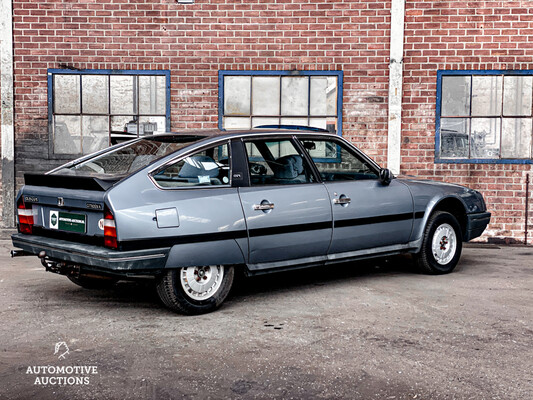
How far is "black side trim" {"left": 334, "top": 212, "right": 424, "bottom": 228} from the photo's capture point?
5.76 metres

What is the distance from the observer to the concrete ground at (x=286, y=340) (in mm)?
3498

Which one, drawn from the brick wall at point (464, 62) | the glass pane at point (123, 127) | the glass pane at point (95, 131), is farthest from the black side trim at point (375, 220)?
the glass pane at point (95, 131)

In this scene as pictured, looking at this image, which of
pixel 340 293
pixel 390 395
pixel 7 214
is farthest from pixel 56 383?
pixel 7 214

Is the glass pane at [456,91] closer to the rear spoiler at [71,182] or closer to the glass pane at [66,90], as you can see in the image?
the glass pane at [66,90]

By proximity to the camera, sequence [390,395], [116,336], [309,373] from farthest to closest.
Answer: [116,336] → [309,373] → [390,395]

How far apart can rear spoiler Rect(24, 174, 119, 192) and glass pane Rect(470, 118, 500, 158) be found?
669 cm

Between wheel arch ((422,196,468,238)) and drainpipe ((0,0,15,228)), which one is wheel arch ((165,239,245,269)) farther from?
A: drainpipe ((0,0,15,228))

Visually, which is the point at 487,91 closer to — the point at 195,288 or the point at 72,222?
the point at 195,288

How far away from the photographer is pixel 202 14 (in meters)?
9.76

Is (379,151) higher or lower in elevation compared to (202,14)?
lower

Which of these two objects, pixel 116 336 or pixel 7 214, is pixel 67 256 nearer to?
pixel 116 336

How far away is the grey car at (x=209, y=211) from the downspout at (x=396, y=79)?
11.2 feet

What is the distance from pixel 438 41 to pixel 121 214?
6.76 metres

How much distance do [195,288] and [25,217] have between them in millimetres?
1566
